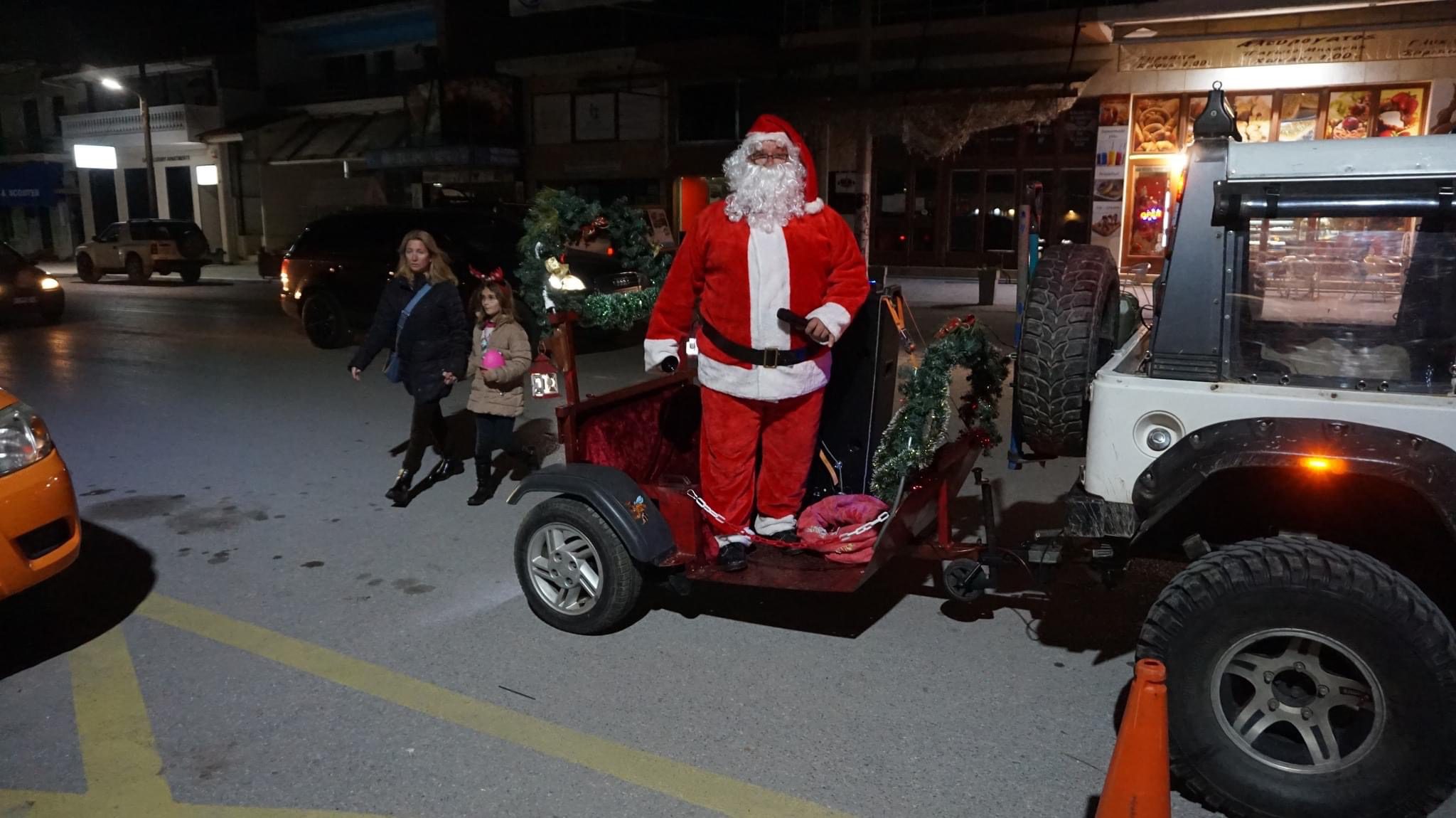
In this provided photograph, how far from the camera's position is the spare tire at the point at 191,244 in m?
26.4

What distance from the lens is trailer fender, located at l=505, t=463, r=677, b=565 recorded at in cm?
430

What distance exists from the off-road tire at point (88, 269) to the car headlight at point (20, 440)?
26.6 metres

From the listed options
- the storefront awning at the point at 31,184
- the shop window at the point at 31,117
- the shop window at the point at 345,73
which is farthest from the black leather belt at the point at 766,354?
A: the shop window at the point at 31,117

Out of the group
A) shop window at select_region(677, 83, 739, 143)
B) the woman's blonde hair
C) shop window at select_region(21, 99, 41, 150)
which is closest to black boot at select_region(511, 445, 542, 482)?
the woman's blonde hair

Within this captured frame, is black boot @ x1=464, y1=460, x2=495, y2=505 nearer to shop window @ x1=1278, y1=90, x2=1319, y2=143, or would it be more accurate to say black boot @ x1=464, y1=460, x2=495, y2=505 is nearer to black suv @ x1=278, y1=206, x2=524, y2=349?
black suv @ x1=278, y1=206, x2=524, y2=349

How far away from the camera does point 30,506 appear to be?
422cm

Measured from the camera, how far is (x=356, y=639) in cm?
460

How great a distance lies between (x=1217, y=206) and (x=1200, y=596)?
1.17 m

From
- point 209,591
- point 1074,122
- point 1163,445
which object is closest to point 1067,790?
point 1163,445

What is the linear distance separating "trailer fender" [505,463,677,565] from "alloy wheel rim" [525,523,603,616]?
0.19 m

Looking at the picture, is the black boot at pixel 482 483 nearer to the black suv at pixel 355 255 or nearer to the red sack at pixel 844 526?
the red sack at pixel 844 526

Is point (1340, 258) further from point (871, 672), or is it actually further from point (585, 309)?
point (585, 309)

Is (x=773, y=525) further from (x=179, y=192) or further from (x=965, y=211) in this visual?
(x=179, y=192)

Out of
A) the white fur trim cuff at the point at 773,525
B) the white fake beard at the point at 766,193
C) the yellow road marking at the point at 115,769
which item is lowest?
the yellow road marking at the point at 115,769
